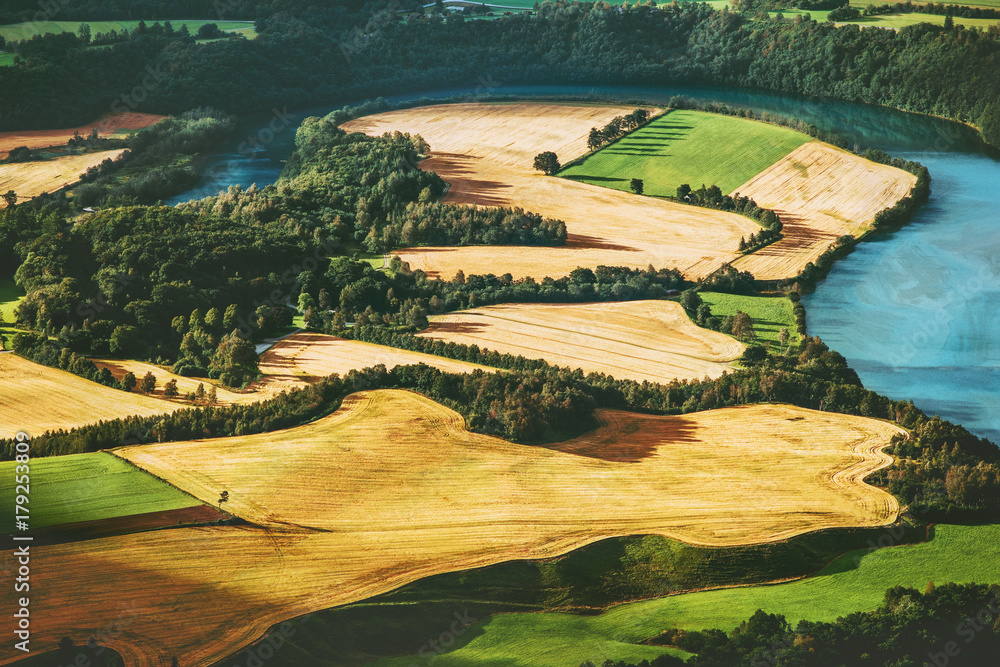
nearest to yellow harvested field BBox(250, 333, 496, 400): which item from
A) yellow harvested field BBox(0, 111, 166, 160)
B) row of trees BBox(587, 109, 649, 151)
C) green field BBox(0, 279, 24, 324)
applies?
green field BBox(0, 279, 24, 324)

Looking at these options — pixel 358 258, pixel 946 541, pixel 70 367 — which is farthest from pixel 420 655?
pixel 358 258

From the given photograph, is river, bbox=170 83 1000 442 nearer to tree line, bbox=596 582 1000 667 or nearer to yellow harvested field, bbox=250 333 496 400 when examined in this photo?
tree line, bbox=596 582 1000 667

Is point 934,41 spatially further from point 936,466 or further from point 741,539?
point 741,539

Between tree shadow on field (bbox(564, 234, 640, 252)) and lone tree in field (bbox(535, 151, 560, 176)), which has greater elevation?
lone tree in field (bbox(535, 151, 560, 176))

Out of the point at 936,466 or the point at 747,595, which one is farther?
the point at 936,466

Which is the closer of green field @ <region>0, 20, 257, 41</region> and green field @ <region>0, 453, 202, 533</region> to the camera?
green field @ <region>0, 453, 202, 533</region>

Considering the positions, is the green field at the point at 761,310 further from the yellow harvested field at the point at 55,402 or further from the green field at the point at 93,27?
the green field at the point at 93,27
